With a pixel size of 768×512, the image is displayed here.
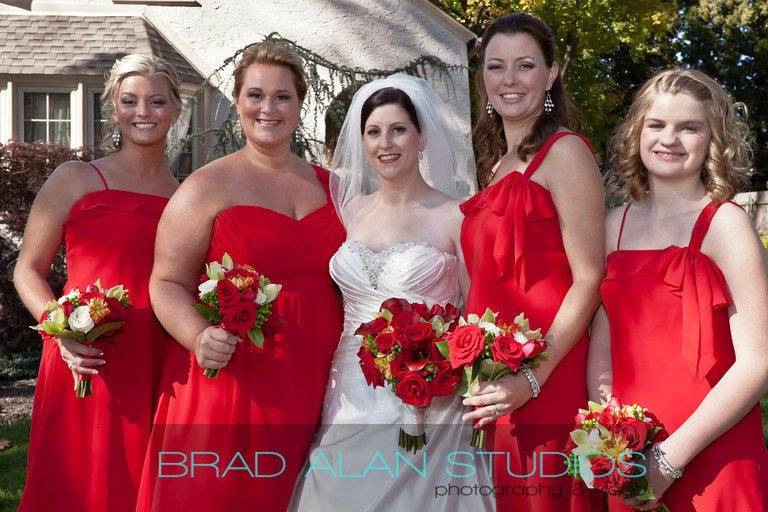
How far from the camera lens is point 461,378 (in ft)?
12.0

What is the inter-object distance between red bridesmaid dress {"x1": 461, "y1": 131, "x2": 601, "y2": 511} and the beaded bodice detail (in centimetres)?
31

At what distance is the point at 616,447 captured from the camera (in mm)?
3289

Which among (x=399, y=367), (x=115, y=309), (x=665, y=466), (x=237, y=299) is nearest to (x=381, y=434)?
(x=399, y=367)

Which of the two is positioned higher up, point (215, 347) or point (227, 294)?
point (227, 294)

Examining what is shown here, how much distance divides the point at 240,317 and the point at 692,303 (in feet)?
6.02

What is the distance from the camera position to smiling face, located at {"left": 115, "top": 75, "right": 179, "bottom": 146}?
5.09 metres

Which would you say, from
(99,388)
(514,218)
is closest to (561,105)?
(514,218)

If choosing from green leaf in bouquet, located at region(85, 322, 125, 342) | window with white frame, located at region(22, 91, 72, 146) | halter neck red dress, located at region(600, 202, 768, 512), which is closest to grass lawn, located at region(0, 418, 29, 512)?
green leaf in bouquet, located at region(85, 322, 125, 342)

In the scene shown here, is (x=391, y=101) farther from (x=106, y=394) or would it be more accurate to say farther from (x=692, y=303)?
(x=106, y=394)

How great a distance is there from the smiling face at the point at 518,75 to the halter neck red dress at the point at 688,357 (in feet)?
3.06

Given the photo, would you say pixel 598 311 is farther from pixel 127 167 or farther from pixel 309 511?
pixel 127 167

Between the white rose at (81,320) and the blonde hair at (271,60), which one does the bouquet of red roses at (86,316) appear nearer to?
the white rose at (81,320)

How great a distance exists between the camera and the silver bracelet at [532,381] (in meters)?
3.67

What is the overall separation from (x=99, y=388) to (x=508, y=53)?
8.91 feet
